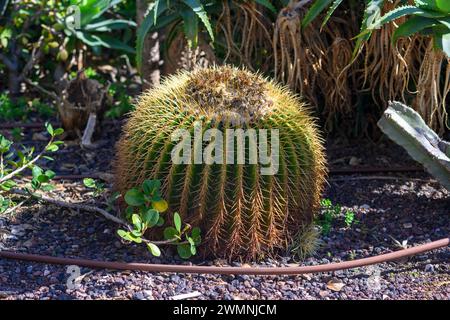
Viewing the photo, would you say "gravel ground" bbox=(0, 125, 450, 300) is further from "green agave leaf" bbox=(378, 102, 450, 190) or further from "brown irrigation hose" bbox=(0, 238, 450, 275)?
"green agave leaf" bbox=(378, 102, 450, 190)

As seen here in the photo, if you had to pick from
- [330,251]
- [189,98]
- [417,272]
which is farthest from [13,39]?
[417,272]

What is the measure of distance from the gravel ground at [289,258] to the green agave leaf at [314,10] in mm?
821

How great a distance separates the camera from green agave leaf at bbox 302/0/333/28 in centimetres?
359

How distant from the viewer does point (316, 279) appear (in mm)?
3023

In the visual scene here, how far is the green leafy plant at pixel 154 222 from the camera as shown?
296cm

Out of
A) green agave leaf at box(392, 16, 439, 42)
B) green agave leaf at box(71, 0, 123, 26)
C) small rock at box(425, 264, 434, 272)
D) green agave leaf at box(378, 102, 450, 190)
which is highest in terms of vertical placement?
green agave leaf at box(71, 0, 123, 26)

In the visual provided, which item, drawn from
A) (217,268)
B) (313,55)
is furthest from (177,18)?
(217,268)

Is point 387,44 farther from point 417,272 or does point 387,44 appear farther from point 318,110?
point 417,272

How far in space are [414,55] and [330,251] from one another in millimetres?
1247

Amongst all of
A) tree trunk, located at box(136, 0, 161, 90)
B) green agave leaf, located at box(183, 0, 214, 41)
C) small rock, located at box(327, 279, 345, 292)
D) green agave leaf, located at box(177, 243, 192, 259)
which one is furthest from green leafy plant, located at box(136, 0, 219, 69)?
small rock, located at box(327, 279, 345, 292)

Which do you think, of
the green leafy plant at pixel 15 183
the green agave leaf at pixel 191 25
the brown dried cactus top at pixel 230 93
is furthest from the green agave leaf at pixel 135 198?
the green agave leaf at pixel 191 25

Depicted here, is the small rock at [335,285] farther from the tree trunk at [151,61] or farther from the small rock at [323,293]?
the tree trunk at [151,61]

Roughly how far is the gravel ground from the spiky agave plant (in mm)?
148

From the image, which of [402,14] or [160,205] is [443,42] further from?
[160,205]
